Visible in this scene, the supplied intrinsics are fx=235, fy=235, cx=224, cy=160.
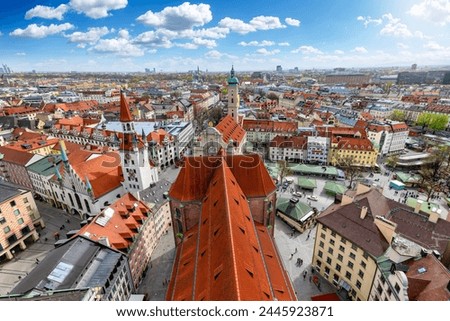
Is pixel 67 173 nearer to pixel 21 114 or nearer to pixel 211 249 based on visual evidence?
pixel 211 249

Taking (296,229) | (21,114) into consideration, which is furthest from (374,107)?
(21,114)

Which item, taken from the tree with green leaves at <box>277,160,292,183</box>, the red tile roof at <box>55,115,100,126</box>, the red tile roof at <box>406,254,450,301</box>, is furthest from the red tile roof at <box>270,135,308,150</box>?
the red tile roof at <box>55,115,100,126</box>

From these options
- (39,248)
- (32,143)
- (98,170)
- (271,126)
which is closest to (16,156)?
(32,143)

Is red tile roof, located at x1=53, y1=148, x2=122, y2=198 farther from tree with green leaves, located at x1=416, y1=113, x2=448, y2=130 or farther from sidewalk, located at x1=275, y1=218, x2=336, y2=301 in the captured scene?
tree with green leaves, located at x1=416, y1=113, x2=448, y2=130

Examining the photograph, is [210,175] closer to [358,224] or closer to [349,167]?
[358,224]

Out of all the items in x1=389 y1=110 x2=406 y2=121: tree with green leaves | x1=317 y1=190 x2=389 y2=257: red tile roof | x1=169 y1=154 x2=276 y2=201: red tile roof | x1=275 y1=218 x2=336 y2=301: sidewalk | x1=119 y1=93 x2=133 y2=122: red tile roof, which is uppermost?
x1=119 y1=93 x2=133 y2=122: red tile roof

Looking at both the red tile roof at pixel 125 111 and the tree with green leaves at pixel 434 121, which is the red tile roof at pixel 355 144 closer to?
the red tile roof at pixel 125 111
